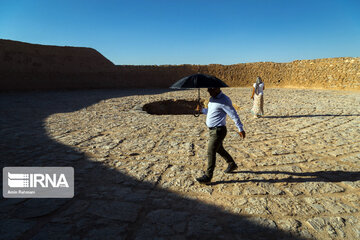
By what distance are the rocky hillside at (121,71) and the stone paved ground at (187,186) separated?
1949 cm

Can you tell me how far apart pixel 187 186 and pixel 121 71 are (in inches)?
1020

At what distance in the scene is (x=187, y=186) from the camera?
11.5 ft

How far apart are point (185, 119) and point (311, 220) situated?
6295 mm

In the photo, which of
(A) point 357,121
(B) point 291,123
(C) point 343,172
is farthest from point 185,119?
(A) point 357,121

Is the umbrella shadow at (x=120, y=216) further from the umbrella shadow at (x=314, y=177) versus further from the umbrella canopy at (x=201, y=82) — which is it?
the umbrella canopy at (x=201, y=82)

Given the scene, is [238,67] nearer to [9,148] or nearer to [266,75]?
[266,75]

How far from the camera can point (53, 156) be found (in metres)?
4.70

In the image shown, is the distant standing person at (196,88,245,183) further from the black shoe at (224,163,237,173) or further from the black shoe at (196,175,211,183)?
the black shoe at (224,163,237,173)

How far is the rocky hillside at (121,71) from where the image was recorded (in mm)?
21666

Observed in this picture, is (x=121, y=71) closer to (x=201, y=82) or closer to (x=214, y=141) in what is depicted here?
(x=201, y=82)

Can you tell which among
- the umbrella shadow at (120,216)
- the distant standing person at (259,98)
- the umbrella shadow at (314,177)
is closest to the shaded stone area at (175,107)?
the distant standing person at (259,98)

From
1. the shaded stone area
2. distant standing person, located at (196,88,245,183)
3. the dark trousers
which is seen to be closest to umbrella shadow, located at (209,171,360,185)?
the dark trousers

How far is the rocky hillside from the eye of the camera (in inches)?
853

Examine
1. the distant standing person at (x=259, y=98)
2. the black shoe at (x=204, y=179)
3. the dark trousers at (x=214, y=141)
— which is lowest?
the black shoe at (x=204, y=179)
